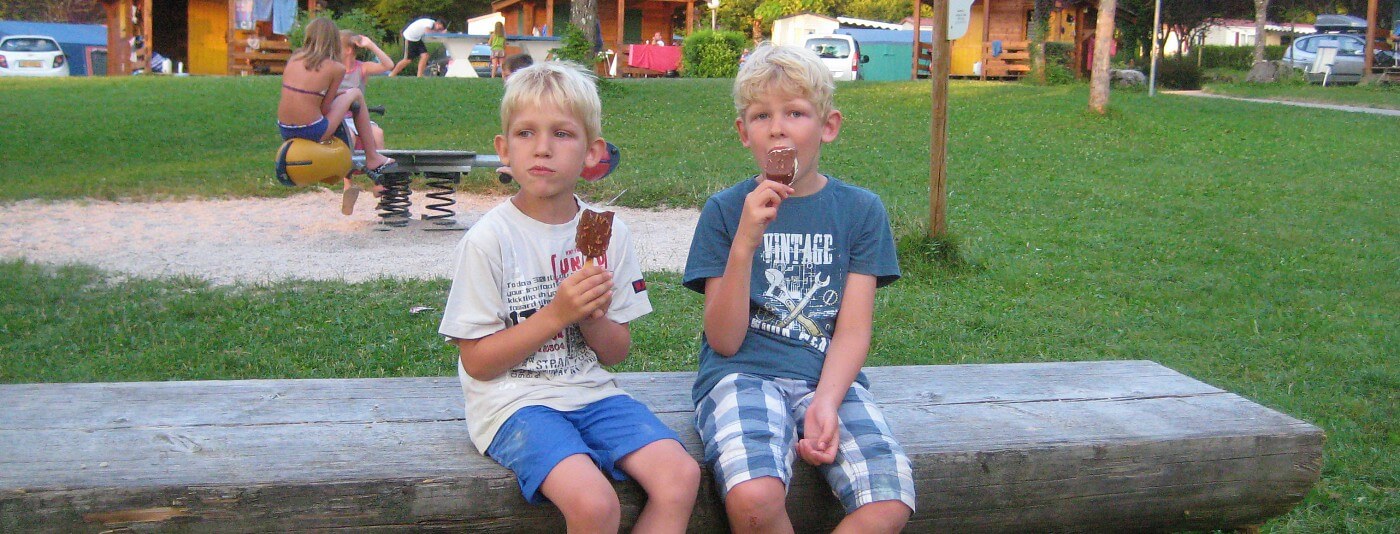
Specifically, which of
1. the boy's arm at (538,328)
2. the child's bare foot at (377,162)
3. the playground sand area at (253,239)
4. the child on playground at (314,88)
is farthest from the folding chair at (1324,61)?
the boy's arm at (538,328)

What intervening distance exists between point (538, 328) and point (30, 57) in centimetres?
2948

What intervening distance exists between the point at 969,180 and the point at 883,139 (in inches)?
114

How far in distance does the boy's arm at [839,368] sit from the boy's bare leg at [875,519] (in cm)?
14

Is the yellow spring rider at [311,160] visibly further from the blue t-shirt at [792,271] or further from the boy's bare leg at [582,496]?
the boy's bare leg at [582,496]

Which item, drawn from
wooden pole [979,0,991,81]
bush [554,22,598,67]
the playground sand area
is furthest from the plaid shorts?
wooden pole [979,0,991,81]

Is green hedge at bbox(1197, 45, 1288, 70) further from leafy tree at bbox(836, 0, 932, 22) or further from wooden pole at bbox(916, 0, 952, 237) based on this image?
wooden pole at bbox(916, 0, 952, 237)

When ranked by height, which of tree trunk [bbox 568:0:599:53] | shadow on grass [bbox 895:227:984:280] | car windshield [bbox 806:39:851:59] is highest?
car windshield [bbox 806:39:851:59]

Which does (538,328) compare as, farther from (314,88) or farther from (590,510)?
(314,88)

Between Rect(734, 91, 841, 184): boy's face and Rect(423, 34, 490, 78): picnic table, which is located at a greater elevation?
Rect(423, 34, 490, 78): picnic table

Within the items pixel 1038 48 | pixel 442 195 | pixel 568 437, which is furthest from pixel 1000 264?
pixel 1038 48

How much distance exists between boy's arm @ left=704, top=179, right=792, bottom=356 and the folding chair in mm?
27990

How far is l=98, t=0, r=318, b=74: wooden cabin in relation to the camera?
2658 cm

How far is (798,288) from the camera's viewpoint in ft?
9.24

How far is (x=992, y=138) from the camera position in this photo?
13.6m
